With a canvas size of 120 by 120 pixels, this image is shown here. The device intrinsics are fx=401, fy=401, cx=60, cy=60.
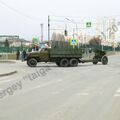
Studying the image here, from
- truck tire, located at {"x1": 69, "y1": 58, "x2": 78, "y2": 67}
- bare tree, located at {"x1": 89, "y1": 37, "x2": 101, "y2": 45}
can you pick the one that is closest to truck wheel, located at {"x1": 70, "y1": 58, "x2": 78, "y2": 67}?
truck tire, located at {"x1": 69, "y1": 58, "x2": 78, "y2": 67}

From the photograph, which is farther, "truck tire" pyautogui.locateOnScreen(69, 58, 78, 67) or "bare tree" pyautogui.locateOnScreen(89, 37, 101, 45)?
"bare tree" pyautogui.locateOnScreen(89, 37, 101, 45)

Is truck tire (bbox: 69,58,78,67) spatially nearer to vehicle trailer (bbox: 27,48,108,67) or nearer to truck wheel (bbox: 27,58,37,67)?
vehicle trailer (bbox: 27,48,108,67)

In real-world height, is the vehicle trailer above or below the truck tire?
above

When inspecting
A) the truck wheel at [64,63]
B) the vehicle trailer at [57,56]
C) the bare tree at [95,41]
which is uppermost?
the bare tree at [95,41]

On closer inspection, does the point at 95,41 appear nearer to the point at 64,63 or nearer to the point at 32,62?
the point at 64,63

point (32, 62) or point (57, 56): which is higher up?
point (57, 56)

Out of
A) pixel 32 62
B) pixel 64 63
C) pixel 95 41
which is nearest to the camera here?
pixel 64 63

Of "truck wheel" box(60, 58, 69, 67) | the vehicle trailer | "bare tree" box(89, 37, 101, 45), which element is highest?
"bare tree" box(89, 37, 101, 45)

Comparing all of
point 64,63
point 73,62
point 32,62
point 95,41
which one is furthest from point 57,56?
point 95,41

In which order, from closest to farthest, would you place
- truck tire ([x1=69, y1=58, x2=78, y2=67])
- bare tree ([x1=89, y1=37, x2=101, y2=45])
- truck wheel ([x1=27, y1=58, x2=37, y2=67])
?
truck tire ([x1=69, y1=58, x2=78, y2=67]) → truck wheel ([x1=27, y1=58, x2=37, y2=67]) → bare tree ([x1=89, y1=37, x2=101, y2=45])

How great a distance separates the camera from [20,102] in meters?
11.9

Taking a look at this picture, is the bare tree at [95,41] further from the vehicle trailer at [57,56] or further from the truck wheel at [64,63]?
the truck wheel at [64,63]

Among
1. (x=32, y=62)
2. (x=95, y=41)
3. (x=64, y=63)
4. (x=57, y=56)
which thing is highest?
(x=95, y=41)

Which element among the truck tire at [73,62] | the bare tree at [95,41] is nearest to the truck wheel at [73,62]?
the truck tire at [73,62]
